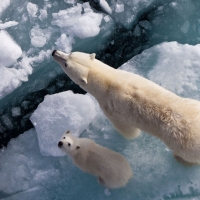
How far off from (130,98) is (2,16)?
59.4 inches

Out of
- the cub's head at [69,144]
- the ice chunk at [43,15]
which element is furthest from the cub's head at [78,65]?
the ice chunk at [43,15]

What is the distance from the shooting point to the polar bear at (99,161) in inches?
108

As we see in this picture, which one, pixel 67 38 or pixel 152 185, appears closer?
pixel 152 185

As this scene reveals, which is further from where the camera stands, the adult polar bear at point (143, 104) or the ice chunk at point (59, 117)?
the ice chunk at point (59, 117)

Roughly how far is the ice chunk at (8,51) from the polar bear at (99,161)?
33.7 inches

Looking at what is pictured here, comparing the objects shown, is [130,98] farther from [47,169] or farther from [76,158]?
[47,169]

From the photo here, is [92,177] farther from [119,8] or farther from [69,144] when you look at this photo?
[119,8]

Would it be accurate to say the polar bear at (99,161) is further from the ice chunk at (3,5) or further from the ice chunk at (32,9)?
the ice chunk at (3,5)

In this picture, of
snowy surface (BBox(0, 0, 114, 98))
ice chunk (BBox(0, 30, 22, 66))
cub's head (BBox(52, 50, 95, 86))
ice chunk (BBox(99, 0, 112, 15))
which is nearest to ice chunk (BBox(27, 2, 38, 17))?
snowy surface (BBox(0, 0, 114, 98))

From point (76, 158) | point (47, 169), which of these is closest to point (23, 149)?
point (47, 169)

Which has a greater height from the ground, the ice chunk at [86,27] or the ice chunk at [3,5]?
the ice chunk at [3,5]

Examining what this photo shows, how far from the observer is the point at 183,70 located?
321 cm

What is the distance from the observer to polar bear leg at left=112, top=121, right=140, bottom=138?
2.91 meters

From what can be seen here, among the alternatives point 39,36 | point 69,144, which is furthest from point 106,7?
point 69,144
